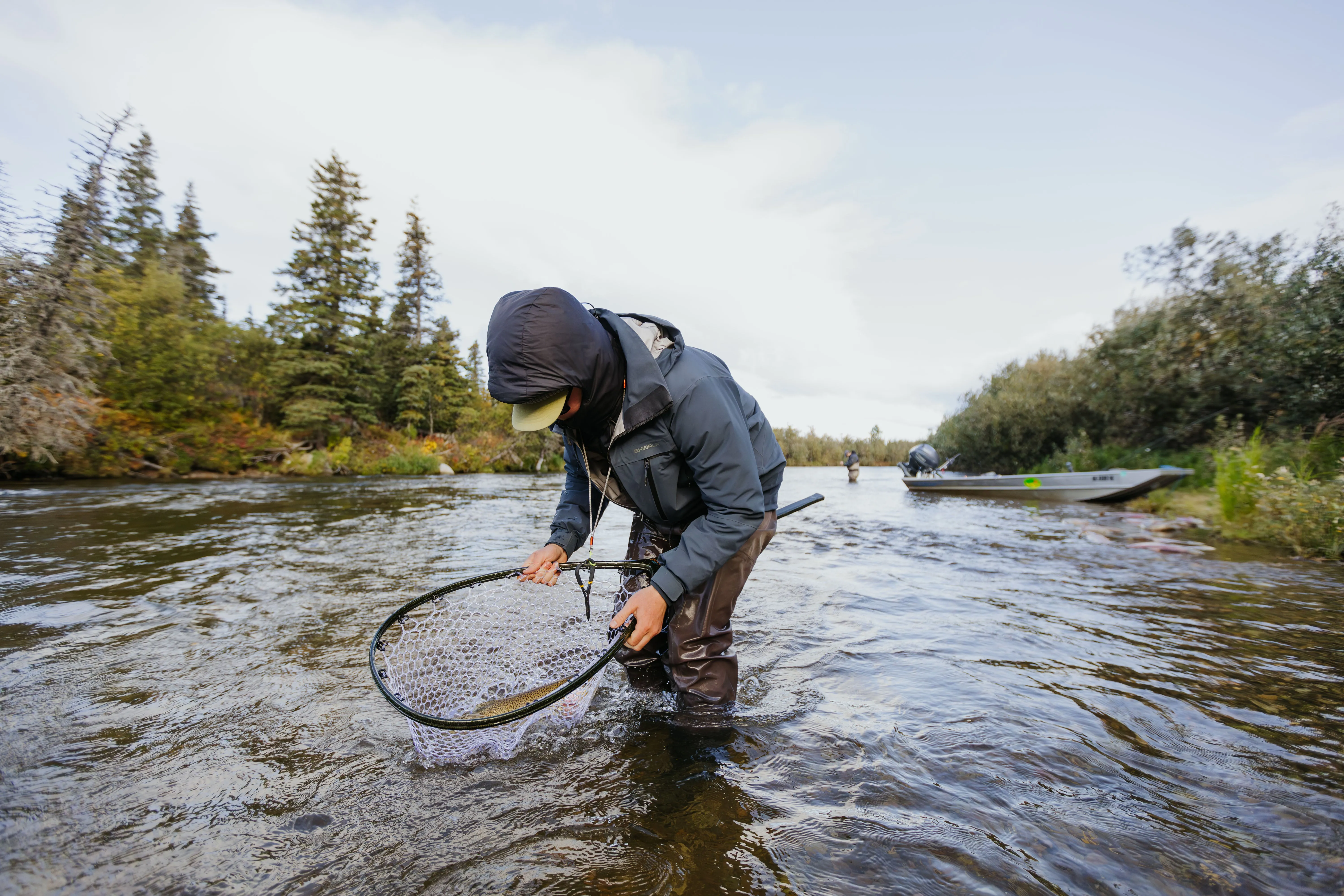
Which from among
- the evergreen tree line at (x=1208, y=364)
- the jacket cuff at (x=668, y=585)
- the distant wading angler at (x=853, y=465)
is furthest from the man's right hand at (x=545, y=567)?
the distant wading angler at (x=853, y=465)

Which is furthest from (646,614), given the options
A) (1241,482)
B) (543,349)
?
(1241,482)

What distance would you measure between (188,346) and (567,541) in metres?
24.9

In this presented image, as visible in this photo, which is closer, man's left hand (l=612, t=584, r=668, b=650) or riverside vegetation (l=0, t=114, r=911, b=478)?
man's left hand (l=612, t=584, r=668, b=650)

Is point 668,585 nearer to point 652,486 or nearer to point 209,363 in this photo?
point 652,486

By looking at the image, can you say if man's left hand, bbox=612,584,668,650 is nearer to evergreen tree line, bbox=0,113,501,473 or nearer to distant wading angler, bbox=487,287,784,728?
distant wading angler, bbox=487,287,784,728

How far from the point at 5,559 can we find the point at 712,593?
8.17m

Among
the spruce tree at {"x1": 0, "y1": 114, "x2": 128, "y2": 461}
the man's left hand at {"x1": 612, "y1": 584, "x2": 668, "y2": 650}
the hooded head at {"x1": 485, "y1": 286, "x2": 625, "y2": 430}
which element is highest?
the spruce tree at {"x1": 0, "y1": 114, "x2": 128, "y2": 461}

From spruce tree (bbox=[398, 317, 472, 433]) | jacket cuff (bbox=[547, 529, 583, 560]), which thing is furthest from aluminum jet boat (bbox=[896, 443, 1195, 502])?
spruce tree (bbox=[398, 317, 472, 433])

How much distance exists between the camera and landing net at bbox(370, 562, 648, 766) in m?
2.32

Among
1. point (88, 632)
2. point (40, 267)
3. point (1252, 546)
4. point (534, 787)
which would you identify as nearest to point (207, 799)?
point (534, 787)

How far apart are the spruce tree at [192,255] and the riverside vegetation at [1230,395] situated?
4448cm

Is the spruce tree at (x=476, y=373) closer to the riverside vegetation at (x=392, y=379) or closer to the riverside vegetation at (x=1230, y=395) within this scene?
the riverside vegetation at (x=392, y=379)

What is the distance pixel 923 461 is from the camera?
21.1 m

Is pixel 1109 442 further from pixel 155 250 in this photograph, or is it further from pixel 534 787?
pixel 155 250
